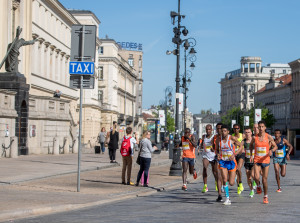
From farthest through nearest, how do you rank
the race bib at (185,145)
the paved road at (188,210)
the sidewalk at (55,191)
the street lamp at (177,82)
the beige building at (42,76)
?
the beige building at (42,76) < the street lamp at (177,82) < the race bib at (185,145) < the sidewalk at (55,191) < the paved road at (188,210)

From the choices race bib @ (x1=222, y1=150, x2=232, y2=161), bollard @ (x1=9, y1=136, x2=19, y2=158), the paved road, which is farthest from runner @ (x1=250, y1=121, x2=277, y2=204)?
bollard @ (x1=9, y1=136, x2=19, y2=158)

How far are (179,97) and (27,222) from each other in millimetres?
19582

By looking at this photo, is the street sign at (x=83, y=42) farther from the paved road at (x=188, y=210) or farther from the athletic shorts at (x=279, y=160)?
the athletic shorts at (x=279, y=160)

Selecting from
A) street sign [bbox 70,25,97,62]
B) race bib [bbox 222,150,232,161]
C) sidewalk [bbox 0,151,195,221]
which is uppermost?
street sign [bbox 70,25,97,62]

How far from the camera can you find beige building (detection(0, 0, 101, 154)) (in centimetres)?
4059

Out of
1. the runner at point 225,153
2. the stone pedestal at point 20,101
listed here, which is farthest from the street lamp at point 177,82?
the stone pedestal at point 20,101

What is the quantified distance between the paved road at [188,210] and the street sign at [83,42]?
3634 mm

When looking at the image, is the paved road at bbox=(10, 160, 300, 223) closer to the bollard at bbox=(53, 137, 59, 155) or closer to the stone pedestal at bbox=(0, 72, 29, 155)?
the stone pedestal at bbox=(0, 72, 29, 155)

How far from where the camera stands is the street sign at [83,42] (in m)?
17.8

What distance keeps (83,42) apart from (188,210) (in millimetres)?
5484

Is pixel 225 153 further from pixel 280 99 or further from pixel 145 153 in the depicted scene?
pixel 280 99

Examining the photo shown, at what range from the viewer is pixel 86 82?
18.1 meters

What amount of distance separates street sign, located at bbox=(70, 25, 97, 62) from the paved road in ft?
11.9

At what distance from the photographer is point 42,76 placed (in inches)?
2159
